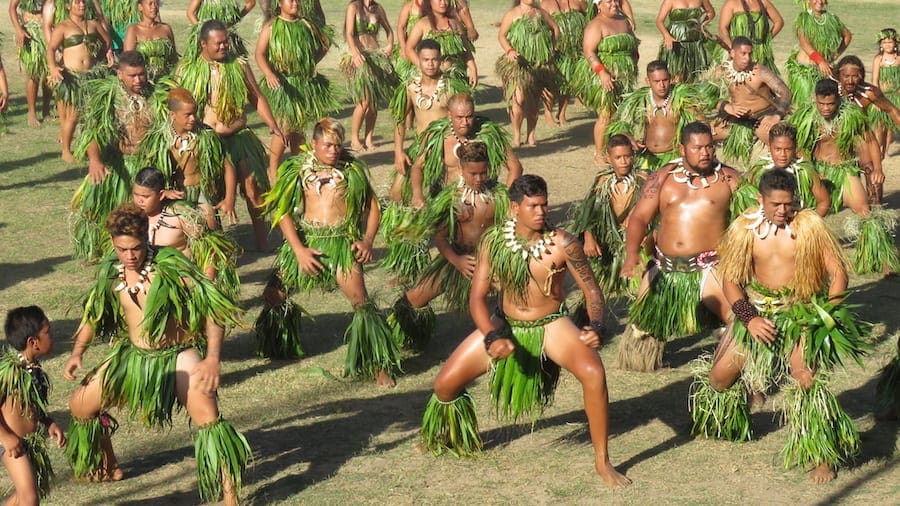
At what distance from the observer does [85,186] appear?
9.35 metres

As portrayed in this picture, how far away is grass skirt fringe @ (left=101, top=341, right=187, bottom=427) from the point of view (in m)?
6.21

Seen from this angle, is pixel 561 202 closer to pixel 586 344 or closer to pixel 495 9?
pixel 586 344

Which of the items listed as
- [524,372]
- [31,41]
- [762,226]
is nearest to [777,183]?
[762,226]

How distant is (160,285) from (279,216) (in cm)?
178

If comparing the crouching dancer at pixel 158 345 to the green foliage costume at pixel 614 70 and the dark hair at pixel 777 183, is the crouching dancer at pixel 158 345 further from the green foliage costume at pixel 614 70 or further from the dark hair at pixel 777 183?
Answer: the green foliage costume at pixel 614 70

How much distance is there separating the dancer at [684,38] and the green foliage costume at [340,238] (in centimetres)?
654

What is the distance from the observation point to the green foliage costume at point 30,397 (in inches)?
226

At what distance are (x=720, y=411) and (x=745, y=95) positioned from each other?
4.72 metres

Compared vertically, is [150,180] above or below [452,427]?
above

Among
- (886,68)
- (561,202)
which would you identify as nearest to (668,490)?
(561,202)

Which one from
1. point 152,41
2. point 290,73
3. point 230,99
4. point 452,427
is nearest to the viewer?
point 452,427

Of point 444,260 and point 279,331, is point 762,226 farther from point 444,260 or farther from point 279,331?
point 279,331

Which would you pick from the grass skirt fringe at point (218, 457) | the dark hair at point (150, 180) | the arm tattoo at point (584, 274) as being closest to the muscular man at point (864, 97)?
the arm tattoo at point (584, 274)

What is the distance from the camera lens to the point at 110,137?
9273 millimetres
